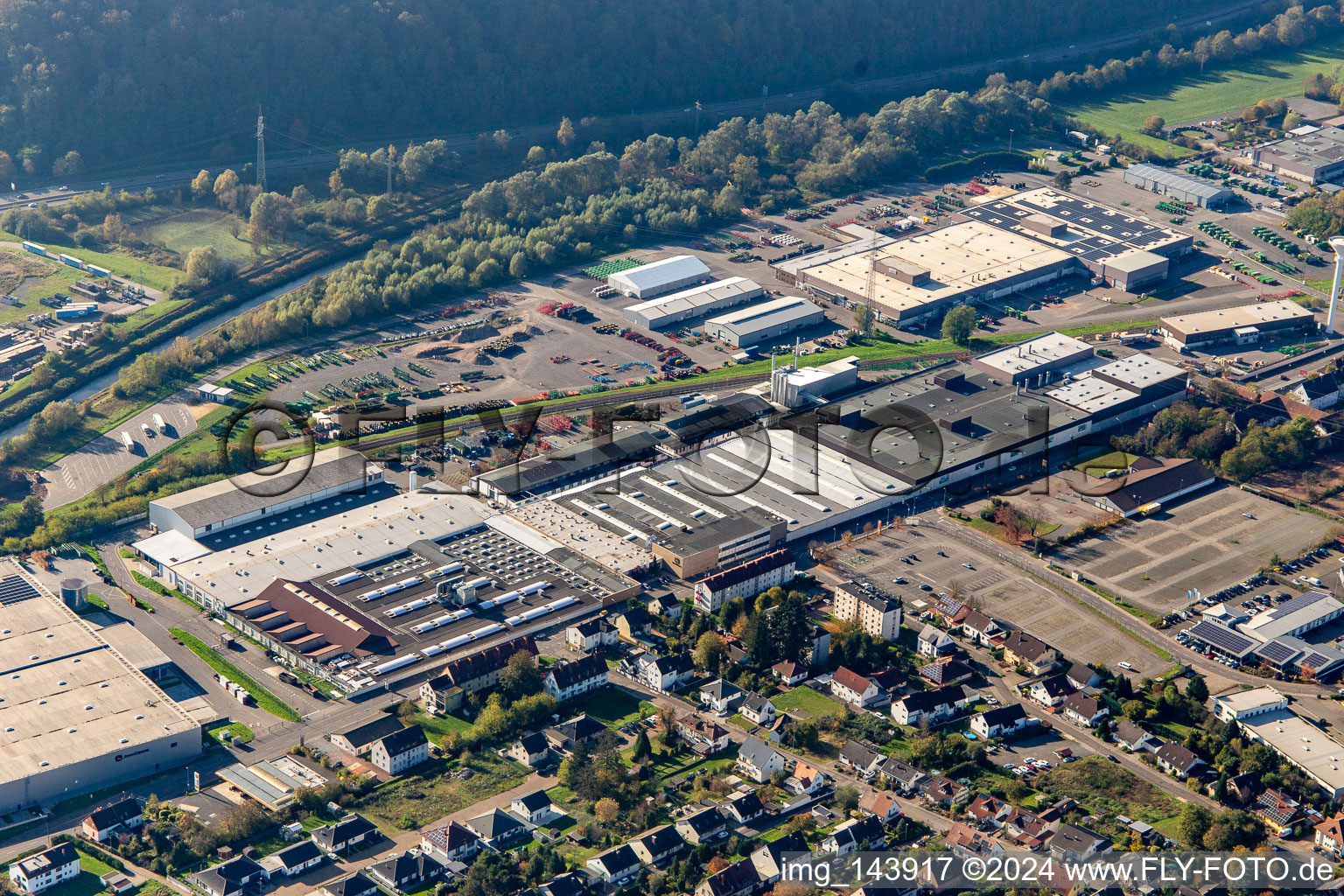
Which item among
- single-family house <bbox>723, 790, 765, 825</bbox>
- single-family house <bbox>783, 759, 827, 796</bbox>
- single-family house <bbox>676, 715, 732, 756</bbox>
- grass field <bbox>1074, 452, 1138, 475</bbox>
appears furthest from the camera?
grass field <bbox>1074, 452, 1138, 475</bbox>

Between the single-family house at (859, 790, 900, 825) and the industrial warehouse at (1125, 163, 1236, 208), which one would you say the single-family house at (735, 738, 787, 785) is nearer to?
the single-family house at (859, 790, 900, 825)

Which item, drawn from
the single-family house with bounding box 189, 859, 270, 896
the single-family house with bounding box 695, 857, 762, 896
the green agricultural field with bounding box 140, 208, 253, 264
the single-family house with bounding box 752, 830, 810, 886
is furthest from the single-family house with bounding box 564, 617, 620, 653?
the green agricultural field with bounding box 140, 208, 253, 264

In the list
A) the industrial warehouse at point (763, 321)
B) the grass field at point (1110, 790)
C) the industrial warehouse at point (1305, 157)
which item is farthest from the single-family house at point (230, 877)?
the industrial warehouse at point (1305, 157)

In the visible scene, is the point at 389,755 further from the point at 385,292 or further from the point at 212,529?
the point at 385,292

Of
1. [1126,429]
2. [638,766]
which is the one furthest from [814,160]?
[638,766]

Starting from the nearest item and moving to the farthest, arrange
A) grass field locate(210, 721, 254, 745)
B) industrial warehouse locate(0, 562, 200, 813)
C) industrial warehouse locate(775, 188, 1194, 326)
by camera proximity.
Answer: industrial warehouse locate(0, 562, 200, 813), grass field locate(210, 721, 254, 745), industrial warehouse locate(775, 188, 1194, 326)

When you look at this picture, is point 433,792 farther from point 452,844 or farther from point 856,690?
point 856,690
